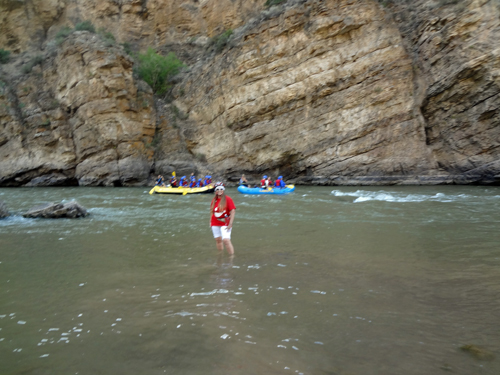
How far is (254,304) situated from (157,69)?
31215 millimetres

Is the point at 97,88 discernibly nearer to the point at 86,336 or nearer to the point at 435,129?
the point at 435,129

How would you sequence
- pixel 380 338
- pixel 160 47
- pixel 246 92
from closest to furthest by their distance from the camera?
pixel 380 338, pixel 246 92, pixel 160 47

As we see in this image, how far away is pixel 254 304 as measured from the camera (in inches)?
146

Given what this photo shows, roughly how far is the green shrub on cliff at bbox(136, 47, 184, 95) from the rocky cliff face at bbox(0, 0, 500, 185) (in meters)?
1.62

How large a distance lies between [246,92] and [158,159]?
30.1 feet

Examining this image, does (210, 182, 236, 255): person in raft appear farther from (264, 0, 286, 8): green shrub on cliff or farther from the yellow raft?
(264, 0, 286, 8): green shrub on cliff

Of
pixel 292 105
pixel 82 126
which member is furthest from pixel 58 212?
pixel 82 126

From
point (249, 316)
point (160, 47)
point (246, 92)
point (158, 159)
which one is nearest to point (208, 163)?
point (158, 159)

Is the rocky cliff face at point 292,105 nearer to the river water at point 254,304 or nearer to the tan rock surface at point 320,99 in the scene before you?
the tan rock surface at point 320,99

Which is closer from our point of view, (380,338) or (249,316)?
(380,338)

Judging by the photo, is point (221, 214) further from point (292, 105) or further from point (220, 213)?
point (292, 105)

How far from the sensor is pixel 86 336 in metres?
3.01

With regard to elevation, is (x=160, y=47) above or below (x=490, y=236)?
above

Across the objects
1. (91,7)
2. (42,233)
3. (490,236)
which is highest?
(91,7)
